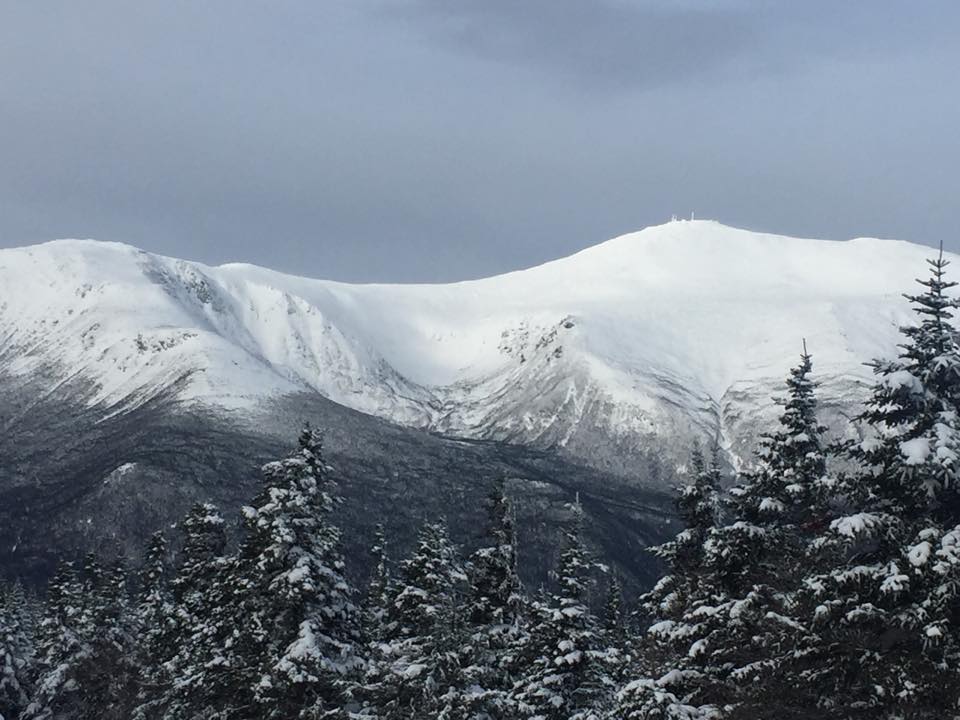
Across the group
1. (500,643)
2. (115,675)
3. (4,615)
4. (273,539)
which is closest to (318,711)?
(273,539)

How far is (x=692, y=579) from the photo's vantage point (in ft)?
126

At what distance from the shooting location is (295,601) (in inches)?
1555

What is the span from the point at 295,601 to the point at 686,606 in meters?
11.5

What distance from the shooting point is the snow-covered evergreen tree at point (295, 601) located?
1545 inches

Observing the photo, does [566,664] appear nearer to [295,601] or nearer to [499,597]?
[499,597]

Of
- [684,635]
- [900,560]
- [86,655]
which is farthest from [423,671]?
[86,655]

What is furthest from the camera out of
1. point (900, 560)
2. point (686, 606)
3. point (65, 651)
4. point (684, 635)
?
point (65, 651)

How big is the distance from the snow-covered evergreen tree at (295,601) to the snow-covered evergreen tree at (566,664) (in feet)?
21.1

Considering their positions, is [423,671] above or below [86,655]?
above

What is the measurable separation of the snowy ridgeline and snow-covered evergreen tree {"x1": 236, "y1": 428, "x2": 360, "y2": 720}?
0.07m

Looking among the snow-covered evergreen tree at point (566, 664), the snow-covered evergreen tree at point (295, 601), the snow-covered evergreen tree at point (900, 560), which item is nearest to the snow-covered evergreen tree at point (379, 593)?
the snow-covered evergreen tree at point (566, 664)

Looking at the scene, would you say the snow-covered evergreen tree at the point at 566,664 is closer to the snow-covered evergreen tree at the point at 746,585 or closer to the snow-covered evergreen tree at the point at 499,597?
the snow-covered evergreen tree at the point at 499,597

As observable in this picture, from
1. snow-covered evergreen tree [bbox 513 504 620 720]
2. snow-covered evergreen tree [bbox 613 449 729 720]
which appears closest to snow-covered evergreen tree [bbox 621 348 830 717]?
snow-covered evergreen tree [bbox 613 449 729 720]

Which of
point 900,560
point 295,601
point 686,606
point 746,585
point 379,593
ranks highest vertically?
point 900,560
